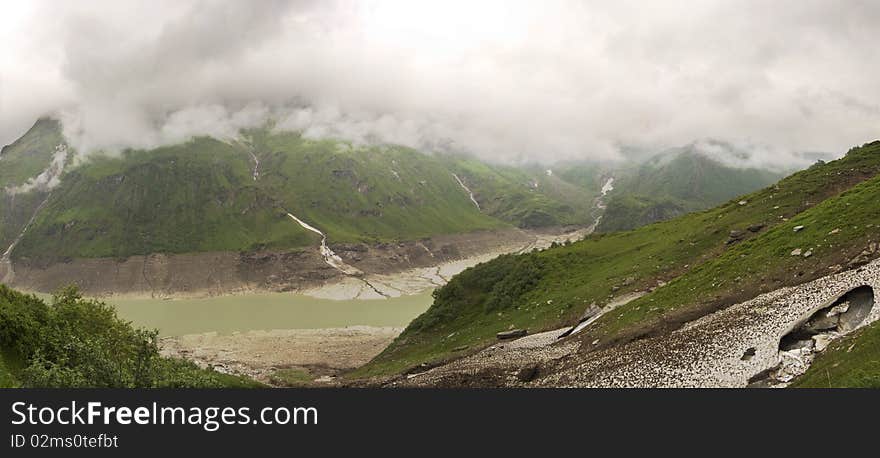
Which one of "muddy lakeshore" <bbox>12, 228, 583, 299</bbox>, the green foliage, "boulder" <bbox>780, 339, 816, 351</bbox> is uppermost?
"muddy lakeshore" <bbox>12, 228, 583, 299</bbox>

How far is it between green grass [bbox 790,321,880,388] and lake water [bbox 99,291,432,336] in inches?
3368

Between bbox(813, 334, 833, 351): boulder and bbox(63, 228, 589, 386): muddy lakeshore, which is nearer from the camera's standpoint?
bbox(813, 334, 833, 351): boulder

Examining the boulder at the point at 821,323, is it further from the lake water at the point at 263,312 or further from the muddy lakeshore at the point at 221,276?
the muddy lakeshore at the point at 221,276

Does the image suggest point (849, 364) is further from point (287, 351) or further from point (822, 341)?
point (287, 351)

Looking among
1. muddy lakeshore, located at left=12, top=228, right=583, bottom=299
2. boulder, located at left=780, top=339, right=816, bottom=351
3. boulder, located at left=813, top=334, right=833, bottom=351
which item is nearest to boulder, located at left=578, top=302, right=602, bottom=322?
boulder, located at left=780, top=339, right=816, bottom=351

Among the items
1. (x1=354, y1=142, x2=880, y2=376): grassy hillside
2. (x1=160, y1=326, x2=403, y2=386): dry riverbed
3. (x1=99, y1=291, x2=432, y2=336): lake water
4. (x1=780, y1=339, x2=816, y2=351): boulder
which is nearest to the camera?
(x1=780, y1=339, x2=816, y2=351): boulder

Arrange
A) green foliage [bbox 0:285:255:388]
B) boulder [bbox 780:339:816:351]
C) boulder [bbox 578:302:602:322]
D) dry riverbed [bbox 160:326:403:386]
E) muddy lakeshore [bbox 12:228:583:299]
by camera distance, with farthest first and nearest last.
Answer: muddy lakeshore [bbox 12:228:583:299], dry riverbed [bbox 160:326:403:386], boulder [bbox 578:302:602:322], boulder [bbox 780:339:816:351], green foliage [bbox 0:285:255:388]

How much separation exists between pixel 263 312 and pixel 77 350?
11301 cm

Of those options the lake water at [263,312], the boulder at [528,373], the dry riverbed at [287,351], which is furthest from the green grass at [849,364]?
the lake water at [263,312]

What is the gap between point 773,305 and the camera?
24828mm

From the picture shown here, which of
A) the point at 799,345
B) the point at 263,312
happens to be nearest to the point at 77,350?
the point at 799,345

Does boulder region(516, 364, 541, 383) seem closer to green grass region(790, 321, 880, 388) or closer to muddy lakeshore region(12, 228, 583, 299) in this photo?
green grass region(790, 321, 880, 388)

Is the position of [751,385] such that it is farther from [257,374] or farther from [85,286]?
[85,286]

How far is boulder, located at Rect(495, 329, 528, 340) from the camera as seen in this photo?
4256 centimetres
